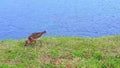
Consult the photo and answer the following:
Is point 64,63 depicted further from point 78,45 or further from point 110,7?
point 110,7

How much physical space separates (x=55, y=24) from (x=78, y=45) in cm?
802

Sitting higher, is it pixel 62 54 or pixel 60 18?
pixel 62 54

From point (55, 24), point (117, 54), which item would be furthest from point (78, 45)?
point (55, 24)

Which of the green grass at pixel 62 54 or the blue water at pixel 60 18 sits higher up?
the green grass at pixel 62 54

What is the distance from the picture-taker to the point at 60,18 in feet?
56.6

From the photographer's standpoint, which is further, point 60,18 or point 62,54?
point 60,18

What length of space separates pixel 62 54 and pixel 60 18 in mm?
9571

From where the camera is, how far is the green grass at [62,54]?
23.7 ft

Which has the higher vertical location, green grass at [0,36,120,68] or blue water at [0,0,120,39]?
green grass at [0,36,120,68]

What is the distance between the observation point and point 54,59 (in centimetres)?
754

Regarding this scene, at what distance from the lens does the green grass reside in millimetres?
7215

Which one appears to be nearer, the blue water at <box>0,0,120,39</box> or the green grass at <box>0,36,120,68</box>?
the green grass at <box>0,36,120,68</box>

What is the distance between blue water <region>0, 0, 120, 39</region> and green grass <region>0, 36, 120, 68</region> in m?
5.67

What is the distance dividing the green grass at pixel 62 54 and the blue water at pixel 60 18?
5.67 m
